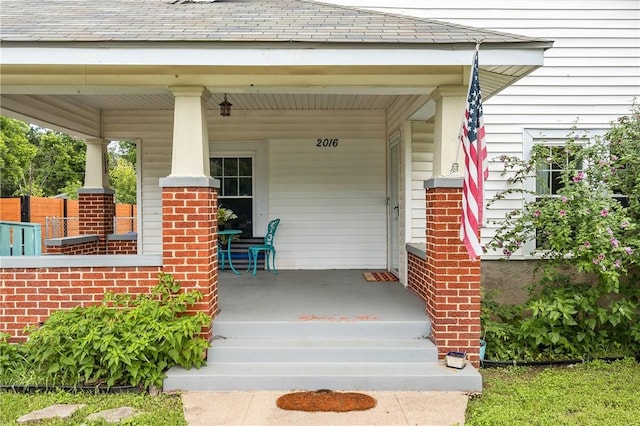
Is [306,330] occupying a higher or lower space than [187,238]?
lower

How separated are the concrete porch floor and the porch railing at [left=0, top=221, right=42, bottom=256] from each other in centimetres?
218

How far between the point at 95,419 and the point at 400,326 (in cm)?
276

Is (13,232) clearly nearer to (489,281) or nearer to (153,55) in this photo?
(153,55)

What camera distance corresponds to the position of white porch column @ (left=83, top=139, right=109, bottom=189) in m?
7.50

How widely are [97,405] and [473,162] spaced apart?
3.63 metres

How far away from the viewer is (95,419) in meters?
3.33

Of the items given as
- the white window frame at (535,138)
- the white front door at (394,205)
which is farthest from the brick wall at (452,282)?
the white window frame at (535,138)

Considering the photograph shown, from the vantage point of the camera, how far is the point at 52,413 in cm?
345

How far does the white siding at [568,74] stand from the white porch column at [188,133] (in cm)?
415

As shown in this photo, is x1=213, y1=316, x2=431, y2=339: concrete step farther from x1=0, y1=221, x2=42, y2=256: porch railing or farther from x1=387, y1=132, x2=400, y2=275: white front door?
x1=0, y1=221, x2=42, y2=256: porch railing

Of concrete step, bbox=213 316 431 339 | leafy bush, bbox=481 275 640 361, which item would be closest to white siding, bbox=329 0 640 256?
leafy bush, bbox=481 275 640 361

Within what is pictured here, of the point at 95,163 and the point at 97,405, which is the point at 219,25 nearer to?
the point at 97,405

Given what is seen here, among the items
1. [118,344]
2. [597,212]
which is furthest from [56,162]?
[597,212]

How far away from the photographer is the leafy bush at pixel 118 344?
12.5ft
